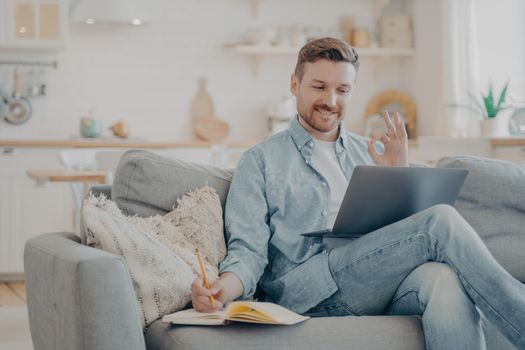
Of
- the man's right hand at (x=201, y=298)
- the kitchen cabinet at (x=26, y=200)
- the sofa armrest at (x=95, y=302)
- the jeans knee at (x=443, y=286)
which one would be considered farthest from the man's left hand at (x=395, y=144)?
the kitchen cabinet at (x=26, y=200)

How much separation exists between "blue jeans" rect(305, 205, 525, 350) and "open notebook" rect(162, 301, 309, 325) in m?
0.27

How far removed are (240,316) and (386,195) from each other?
1.73ft

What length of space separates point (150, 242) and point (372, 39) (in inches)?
183

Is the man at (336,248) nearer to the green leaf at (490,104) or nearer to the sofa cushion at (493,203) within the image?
the sofa cushion at (493,203)

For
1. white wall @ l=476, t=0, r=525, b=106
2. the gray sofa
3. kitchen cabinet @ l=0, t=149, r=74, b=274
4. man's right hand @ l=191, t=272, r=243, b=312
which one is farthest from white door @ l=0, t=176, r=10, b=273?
man's right hand @ l=191, t=272, r=243, b=312

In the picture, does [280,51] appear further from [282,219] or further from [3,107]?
[282,219]

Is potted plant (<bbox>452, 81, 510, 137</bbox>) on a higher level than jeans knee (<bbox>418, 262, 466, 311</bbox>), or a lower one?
higher

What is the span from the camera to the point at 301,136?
2568 mm

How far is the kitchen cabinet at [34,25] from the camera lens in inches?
231

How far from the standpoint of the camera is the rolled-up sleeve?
2279 millimetres

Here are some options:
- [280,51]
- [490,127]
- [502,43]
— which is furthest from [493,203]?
[280,51]

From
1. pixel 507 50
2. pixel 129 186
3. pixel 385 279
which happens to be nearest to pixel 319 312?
pixel 385 279

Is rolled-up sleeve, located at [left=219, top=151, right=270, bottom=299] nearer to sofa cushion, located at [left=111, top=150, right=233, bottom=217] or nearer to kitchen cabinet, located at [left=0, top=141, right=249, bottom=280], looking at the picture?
A: sofa cushion, located at [left=111, top=150, right=233, bottom=217]

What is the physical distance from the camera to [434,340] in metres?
2.04
